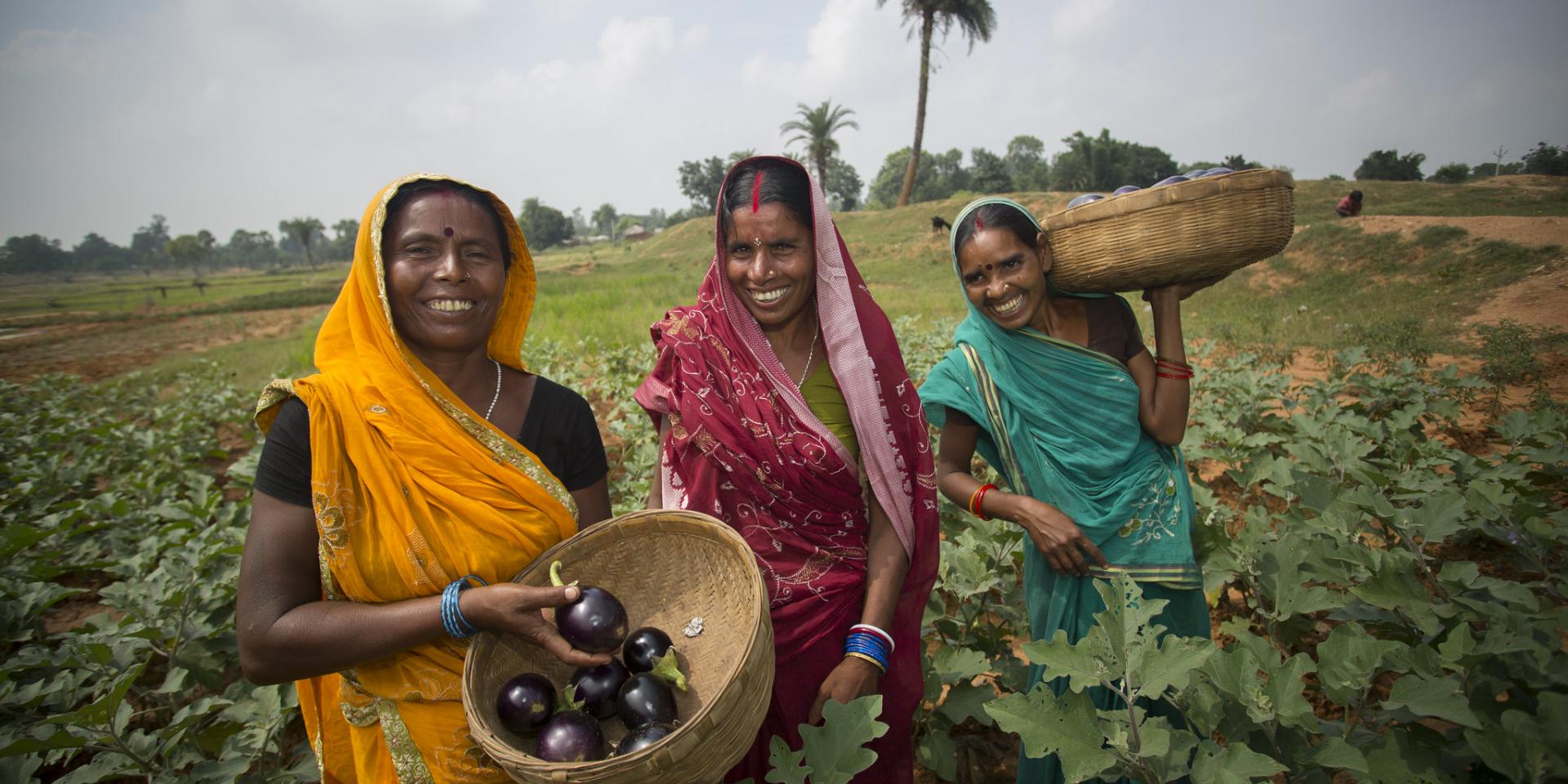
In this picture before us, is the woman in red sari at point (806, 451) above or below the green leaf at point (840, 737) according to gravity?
above

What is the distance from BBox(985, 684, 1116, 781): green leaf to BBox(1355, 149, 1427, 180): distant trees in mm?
40304

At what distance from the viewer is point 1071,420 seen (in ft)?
6.92

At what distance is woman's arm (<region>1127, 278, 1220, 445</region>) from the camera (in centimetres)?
194

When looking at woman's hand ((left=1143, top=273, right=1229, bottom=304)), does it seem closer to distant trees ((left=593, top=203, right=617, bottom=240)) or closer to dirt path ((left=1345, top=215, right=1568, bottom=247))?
dirt path ((left=1345, top=215, right=1568, bottom=247))

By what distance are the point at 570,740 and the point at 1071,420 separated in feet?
5.56

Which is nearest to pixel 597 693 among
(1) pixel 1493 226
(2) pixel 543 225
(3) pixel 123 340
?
(1) pixel 1493 226

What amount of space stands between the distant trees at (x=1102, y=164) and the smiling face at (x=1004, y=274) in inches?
1638

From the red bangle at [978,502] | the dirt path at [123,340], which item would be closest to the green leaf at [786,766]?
the red bangle at [978,502]

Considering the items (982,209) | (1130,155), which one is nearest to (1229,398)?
(982,209)

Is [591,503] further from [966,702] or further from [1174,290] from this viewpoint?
[1174,290]

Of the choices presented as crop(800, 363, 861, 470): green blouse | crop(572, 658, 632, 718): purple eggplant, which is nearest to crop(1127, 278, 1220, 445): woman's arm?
crop(800, 363, 861, 470): green blouse

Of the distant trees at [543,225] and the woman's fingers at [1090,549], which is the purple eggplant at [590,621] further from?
the distant trees at [543,225]

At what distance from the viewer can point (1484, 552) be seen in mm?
3396

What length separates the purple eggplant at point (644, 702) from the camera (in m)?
1.39
